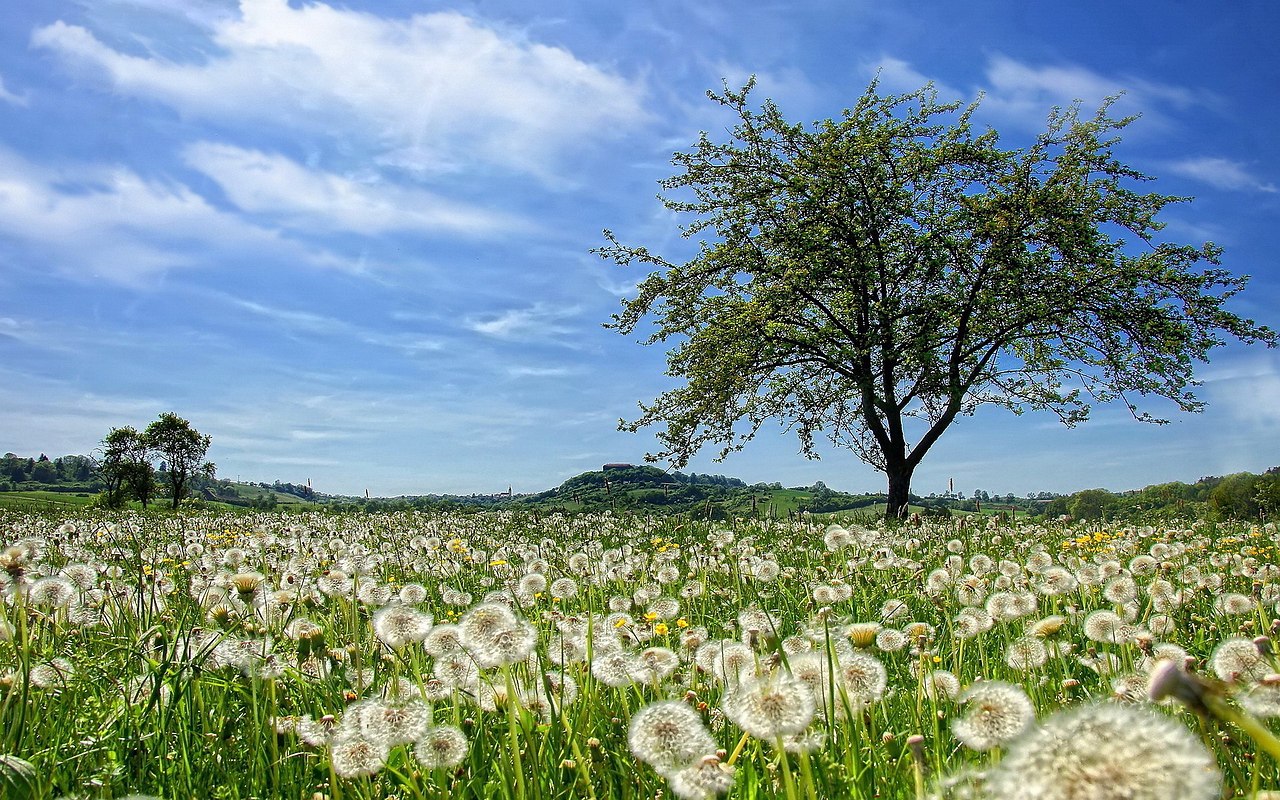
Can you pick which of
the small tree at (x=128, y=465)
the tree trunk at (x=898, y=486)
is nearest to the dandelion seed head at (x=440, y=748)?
the tree trunk at (x=898, y=486)

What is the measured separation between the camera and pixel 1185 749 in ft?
3.16

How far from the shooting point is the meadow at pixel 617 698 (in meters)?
1.73

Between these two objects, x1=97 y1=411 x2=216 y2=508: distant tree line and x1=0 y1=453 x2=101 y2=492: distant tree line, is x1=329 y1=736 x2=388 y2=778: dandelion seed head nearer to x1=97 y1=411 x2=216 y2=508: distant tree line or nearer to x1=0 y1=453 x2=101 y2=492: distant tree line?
x1=97 y1=411 x2=216 y2=508: distant tree line

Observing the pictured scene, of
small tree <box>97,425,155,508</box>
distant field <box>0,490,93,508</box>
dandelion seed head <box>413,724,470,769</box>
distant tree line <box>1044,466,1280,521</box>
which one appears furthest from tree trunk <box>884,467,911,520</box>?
small tree <box>97,425,155,508</box>

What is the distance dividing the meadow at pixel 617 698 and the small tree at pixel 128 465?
287 ft

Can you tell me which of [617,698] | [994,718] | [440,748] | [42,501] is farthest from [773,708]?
[42,501]

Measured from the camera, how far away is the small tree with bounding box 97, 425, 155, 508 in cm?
7944

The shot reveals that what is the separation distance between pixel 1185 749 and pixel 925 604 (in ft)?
16.5

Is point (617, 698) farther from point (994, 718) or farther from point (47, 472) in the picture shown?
point (47, 472)

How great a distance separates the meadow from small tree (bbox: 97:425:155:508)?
87.6 m

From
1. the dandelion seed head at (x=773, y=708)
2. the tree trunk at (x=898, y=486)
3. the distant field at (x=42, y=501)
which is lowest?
the distant field at (x=42, y=501)

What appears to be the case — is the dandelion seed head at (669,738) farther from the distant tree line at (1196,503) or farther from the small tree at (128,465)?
the small tree at (128,465)

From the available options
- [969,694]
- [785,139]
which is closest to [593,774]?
[969,694]

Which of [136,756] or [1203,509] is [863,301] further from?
[136,756]
